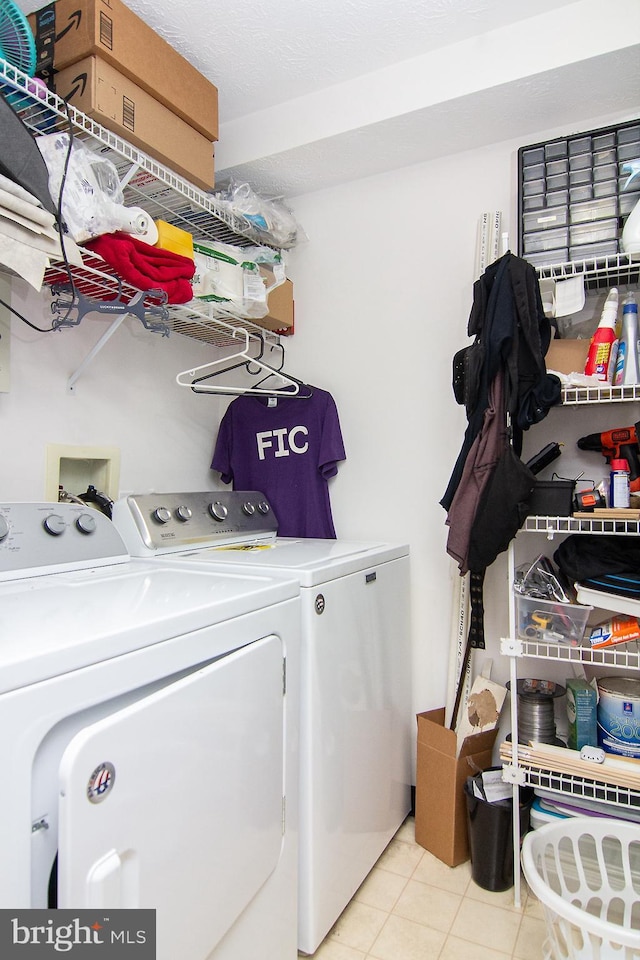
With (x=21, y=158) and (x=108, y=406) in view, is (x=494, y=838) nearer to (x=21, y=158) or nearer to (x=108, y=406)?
(x=108, y=406)

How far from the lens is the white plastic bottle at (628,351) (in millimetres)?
1635

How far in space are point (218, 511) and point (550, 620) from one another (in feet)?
3.82

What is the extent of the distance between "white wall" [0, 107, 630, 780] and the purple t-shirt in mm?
95

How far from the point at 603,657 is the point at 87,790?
1.47 metres

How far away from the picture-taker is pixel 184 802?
95cm

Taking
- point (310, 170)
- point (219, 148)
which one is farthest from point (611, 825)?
point (219, 148)

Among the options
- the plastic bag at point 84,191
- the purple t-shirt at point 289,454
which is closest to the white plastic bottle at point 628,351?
the purple t-shirt at point 289,454

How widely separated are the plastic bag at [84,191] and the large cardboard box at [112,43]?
195 mm

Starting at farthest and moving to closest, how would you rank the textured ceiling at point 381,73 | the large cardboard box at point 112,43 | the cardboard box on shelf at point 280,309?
1. the cardboard box on shelf at point 280,309
2. the textured ceiling at point 381,73
3. the large cardboard box at point 112,43

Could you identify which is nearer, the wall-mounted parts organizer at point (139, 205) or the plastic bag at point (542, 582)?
the wall-mounted parts organizer at point (139, 205)

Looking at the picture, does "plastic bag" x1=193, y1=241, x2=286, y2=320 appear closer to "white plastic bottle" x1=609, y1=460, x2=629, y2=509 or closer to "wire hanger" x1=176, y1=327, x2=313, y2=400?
"wire hanger" x1=176, y1=327, x2=313, y2=400

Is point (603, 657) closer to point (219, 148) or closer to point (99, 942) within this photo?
point (99, 942)

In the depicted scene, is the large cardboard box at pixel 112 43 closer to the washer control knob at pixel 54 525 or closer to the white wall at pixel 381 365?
the white wall at pixel 381 365

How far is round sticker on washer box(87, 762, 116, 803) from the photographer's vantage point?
2.52ft
